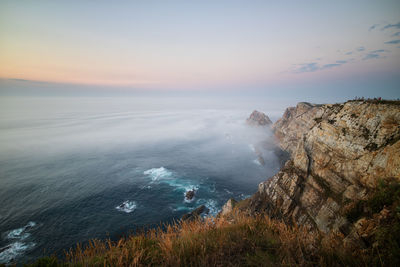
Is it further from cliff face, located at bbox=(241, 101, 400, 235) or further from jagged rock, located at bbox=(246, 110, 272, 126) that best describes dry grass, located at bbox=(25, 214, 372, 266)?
jagged rock, located at bbox=(246, 110, 272, 126)

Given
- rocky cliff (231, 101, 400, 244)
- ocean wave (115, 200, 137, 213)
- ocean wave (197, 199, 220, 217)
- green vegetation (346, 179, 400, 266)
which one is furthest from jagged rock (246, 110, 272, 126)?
green vegetation (346, 179, 400, 266)

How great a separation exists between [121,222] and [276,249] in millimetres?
32919

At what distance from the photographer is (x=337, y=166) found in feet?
49.1

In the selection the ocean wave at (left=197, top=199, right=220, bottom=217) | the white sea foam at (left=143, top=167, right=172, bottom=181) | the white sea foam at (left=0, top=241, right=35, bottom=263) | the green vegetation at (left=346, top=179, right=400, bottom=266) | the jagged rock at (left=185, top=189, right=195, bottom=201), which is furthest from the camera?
the white sea foam at (left=143, top=167, right=172, bottom=181)

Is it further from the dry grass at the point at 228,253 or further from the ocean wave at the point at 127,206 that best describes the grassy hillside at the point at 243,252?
the ocean wave at the point at 127,206

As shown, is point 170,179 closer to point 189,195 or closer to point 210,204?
point 189,195

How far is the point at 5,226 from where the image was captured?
26.6 metres

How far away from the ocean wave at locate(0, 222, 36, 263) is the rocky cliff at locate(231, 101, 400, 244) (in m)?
36.2

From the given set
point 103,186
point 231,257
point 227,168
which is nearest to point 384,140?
point 231,257

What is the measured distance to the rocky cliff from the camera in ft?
37.2

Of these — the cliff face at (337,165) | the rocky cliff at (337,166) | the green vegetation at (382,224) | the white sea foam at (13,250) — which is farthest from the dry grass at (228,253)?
the white sea foam at (13,250)

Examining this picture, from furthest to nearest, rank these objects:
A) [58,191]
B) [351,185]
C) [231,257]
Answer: [58,191], [351,185], [231,257]

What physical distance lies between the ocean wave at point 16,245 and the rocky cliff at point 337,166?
36176 mm

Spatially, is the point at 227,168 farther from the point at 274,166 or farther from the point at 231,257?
the point at 231,257
